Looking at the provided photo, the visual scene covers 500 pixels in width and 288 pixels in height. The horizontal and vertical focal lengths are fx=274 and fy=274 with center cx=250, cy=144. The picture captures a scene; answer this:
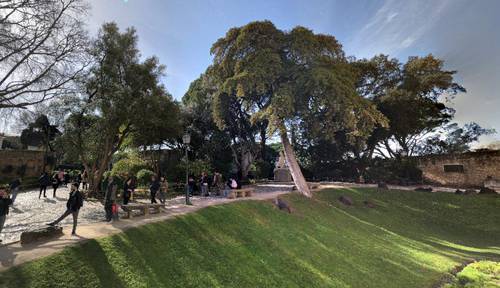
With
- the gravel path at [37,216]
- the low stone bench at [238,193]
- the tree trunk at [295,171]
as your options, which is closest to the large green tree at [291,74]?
the tree trunk at [295,171]

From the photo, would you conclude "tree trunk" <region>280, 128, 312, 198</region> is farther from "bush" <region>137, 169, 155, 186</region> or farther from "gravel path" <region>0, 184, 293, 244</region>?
"bush" <region>137, 169, 155, 186</region>

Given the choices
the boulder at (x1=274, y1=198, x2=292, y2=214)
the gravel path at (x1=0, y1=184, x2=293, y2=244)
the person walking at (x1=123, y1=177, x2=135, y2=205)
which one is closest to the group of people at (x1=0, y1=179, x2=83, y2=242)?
the gravel path at (x1=0, y1=184, x2=293, y2=244)

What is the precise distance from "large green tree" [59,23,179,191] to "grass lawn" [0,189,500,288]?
8.54 meters

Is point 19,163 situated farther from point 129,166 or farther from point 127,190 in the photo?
point 127,190

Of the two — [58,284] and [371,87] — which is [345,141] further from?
[58,284]

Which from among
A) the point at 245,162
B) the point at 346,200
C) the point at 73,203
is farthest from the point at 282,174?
the point at 73,203

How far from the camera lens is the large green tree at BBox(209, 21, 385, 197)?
52.1ft

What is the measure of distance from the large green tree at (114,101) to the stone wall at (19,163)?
17.7 m

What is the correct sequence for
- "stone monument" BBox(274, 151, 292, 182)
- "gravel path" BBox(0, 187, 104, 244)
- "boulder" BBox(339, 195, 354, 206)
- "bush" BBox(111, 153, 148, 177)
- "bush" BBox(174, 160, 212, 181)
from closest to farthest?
"gravel path" BBox(0, 187, 104, 244) < "boulder" BBox(339, 195, 354, 206) < "bush" BBox(174, 160, 212, 181) < "bush" BBox(111, 153, 148, 177) < "stone monument" BBox(274, 151, 292, 182)

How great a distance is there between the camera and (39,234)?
734 centimetres

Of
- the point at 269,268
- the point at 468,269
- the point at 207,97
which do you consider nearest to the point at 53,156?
the point at 207,97

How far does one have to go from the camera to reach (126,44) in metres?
18.4

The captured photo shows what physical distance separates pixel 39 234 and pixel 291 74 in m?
14.4

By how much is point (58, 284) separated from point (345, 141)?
29407 mm
